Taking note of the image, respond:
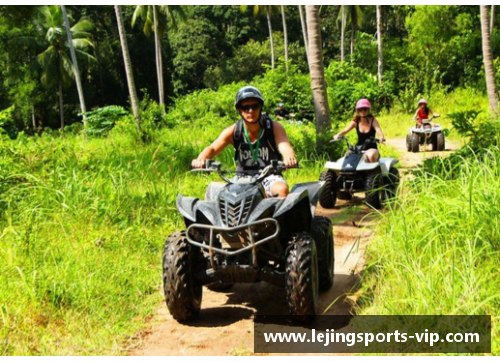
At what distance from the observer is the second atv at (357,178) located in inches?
320

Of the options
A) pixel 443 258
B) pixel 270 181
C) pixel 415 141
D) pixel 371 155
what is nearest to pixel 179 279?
pixel 270 181

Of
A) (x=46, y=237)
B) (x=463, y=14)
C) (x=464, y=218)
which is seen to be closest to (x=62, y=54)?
(x=463, y=14)

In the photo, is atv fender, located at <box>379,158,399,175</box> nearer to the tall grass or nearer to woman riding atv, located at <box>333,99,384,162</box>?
woman riding atv, located at <box>333,99,384,162</box>

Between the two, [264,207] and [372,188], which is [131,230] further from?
[372,188]

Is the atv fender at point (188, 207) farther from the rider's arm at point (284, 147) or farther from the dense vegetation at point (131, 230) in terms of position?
the dense vegetation at point (131, 230)

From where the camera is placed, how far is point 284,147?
5.04 m

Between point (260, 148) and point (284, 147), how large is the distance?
0.24 metres

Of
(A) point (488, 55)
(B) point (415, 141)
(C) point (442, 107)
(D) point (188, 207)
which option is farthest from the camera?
(C) point (442, 107)

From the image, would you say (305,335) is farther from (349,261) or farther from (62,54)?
(62,54)

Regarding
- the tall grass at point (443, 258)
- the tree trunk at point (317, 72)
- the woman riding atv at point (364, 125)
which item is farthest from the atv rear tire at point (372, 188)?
the tree trunk at point (317, 72)

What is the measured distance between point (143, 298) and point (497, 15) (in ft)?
104

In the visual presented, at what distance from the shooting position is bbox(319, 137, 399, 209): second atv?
26.6ft

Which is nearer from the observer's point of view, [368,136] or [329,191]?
[329,191]

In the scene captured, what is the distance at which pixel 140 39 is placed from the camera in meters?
44.8
